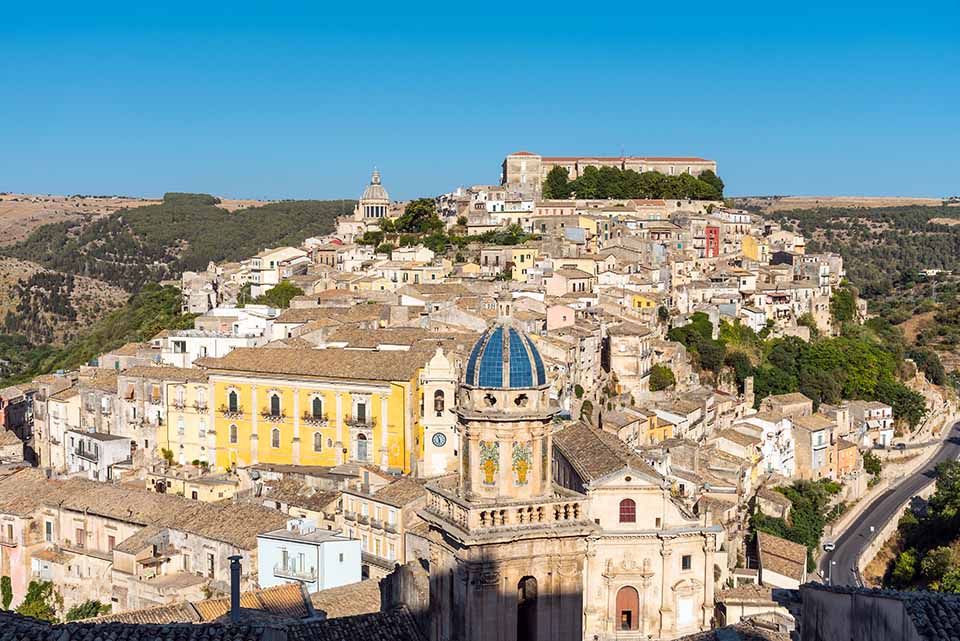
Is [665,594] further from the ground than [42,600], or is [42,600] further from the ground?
[665,594]

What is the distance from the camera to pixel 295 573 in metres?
25.2

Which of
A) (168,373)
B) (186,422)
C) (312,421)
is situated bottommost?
(186,422)

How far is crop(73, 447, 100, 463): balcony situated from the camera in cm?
3806

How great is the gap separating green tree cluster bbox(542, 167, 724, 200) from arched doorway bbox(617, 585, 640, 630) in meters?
62.6

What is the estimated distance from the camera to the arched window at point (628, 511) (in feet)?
78.9

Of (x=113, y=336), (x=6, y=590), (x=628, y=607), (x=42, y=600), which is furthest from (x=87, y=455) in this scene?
(x=113, y=336)

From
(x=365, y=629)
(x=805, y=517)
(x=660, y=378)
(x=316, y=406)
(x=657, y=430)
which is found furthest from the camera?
(x=660, y=378)

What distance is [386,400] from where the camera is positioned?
34.5 meters

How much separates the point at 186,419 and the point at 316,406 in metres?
5.10

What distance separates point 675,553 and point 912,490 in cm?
3239

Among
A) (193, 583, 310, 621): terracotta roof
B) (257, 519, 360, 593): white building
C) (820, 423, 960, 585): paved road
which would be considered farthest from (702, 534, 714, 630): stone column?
(820, 423, 960, 585): paved road

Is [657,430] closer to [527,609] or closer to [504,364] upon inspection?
[527,609]

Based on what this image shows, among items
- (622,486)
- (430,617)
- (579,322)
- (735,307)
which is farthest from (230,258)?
(430,617)

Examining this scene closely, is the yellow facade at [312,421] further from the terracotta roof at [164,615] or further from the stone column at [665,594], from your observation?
the terracotta roof at [164,615]
